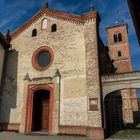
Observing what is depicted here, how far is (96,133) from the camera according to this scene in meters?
11.4

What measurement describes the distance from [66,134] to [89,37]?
23.8 ft

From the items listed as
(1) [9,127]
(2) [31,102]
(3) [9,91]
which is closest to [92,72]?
(2) [31,102]

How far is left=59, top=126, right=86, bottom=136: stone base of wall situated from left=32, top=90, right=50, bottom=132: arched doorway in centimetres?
212

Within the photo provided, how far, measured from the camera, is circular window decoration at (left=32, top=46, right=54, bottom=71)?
15018mm

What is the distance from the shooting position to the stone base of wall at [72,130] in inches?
475

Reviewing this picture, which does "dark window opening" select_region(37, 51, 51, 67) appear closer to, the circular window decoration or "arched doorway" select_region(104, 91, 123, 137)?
the circular window decoration

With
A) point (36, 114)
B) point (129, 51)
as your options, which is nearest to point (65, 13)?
point (36, 114)

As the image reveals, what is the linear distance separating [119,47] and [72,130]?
2512cm

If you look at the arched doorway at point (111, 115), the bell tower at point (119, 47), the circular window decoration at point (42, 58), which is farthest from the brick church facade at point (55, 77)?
the bell tower at point (119, 47)

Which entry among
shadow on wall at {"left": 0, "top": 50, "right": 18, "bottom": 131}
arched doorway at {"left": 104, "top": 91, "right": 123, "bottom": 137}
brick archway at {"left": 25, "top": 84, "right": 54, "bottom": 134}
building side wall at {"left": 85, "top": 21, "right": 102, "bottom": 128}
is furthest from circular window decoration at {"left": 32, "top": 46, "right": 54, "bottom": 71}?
arched doorway at {"left": 104, "top": 91, "right": 123, "bottom": 137}

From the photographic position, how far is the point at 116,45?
34.7 meters

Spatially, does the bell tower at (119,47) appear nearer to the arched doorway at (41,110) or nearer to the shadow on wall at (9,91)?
the arched doorway at (41,110)

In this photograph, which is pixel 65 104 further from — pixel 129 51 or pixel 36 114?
pixel 129 51

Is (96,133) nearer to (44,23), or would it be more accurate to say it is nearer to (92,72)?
(92,72)
